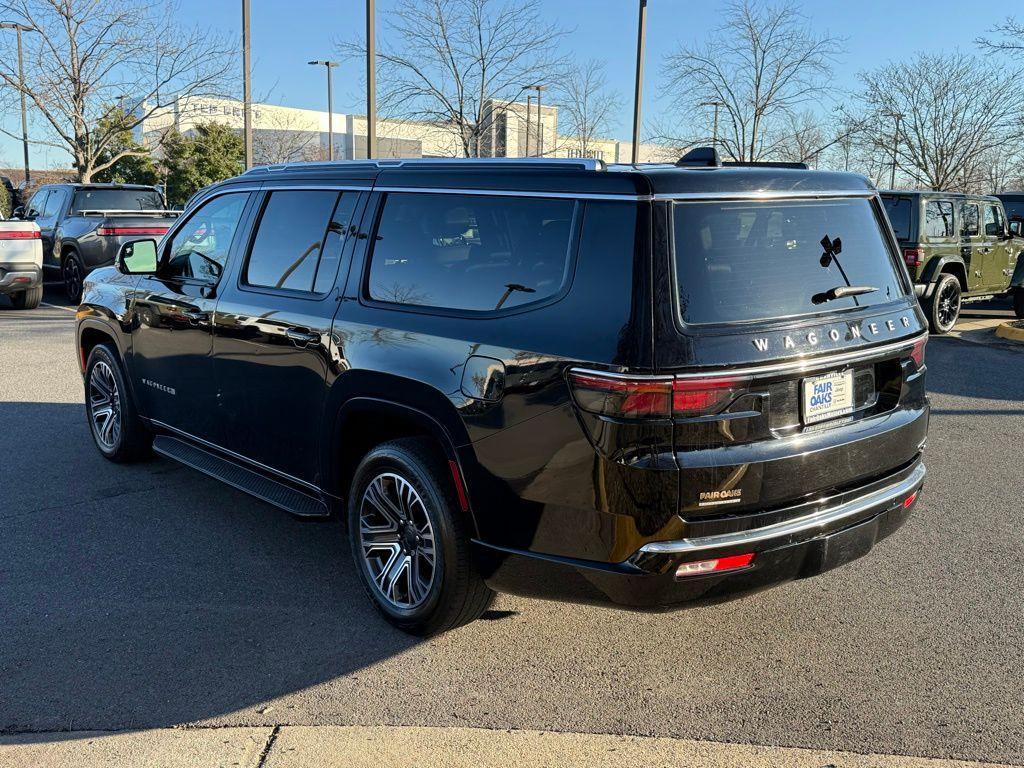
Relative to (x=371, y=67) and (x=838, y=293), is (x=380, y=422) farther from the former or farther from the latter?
(x=371, y=67)

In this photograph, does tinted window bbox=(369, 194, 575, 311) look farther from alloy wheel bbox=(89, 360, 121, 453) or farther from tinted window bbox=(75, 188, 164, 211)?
tinted window bbox=(75, 188, 164, 211)

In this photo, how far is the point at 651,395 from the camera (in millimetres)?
2830

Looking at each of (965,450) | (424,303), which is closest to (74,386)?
(424,303)

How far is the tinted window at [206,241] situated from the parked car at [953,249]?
9.09 meters

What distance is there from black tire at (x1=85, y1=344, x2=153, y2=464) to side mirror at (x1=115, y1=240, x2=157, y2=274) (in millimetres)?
730

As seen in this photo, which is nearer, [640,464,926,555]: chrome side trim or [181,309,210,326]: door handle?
[640,464,926,555]: chrome side trim

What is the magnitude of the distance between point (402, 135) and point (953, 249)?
19.6m

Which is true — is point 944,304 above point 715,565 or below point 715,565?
above

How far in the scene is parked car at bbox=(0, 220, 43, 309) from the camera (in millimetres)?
13000

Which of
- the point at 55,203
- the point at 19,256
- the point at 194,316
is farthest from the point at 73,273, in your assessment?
the point at 194,316

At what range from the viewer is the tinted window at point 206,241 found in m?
4.82

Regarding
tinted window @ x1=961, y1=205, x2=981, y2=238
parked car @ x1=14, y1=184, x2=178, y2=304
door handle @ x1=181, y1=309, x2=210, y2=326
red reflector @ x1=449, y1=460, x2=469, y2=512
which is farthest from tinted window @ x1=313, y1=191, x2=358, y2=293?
tinted window @ x1=961, y1=205, x2=981, y2=238

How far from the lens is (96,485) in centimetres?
561

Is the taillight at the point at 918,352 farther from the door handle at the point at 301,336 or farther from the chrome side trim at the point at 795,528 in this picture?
the door handle at the point at 301,336
